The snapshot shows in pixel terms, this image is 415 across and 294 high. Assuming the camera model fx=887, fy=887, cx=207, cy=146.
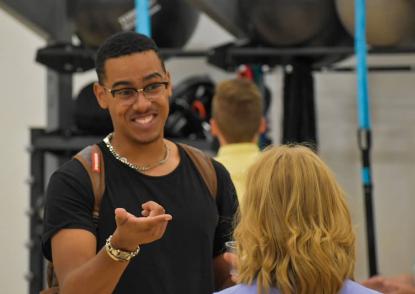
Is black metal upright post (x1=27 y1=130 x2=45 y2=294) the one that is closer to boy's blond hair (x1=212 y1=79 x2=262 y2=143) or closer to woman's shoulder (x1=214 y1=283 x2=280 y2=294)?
boy's blond hair (x1=212 y1=79 x2=262 y2=143)

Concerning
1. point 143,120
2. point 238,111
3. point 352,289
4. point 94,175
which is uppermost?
point 238,111

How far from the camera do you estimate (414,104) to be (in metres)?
5.02

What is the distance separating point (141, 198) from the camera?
195 cm

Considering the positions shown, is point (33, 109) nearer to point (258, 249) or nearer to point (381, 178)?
point (381, 178)

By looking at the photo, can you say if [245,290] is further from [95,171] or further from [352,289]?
[95,171]

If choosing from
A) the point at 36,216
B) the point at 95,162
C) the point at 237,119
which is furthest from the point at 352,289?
the point at 36,216

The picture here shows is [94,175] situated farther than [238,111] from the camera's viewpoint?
No

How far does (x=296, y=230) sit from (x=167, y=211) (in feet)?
1.25

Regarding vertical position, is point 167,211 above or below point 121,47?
below

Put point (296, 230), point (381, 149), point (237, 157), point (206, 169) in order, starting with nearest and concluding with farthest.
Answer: point (296, 230)
point (206, 169)
point (237, 157)
point (381, 149)

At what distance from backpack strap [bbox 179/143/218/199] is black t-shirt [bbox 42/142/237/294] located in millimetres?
11

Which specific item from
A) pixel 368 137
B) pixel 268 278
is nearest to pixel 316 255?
pixel 268 278

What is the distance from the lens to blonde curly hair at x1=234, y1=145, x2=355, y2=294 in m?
1.65

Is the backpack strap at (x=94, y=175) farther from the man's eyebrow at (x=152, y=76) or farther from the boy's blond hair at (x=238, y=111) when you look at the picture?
the boy's blond hair at (x=238, y=111)
